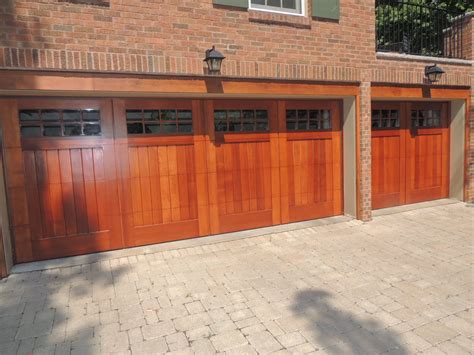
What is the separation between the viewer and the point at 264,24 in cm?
510

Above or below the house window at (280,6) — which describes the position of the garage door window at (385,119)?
below

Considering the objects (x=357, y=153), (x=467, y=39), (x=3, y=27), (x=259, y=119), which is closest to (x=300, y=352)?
(x=259, y=119)

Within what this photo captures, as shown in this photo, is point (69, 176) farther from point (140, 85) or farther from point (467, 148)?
point (467, 148)

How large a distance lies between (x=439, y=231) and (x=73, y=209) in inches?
230

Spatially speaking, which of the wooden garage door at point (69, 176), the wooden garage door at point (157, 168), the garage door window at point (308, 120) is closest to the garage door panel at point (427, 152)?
the garage door window at point (308, 120)

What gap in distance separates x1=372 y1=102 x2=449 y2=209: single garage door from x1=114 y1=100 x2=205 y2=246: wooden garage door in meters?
3.86

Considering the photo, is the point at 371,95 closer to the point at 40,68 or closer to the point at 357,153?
the point at 357,153

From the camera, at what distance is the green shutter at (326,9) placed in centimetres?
539

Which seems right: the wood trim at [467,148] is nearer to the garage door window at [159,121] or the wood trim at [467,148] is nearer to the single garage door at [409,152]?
the single garage door at [409,152]

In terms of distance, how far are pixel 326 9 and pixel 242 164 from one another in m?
2.91

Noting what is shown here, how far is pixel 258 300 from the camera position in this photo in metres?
3.48

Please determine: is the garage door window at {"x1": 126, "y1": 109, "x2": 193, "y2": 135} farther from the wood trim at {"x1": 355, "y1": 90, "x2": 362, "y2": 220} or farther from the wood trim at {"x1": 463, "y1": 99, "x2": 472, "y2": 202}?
the wood trim at {"x1": 463, "y1": 99, "x2": 472, "y2": 202}

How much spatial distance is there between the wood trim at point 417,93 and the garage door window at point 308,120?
98cm

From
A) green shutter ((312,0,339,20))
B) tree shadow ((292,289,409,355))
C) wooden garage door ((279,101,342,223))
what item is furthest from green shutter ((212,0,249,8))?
tree shadow ((292,289,409,355))
